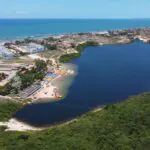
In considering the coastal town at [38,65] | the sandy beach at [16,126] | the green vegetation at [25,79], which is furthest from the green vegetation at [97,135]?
the green vegetation at [25,79]

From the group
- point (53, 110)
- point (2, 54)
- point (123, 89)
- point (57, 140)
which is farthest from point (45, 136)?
point (2, 54)

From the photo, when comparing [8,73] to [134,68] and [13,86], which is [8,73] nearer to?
[13,86]

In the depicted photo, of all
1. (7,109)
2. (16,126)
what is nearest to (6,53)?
(7,109)

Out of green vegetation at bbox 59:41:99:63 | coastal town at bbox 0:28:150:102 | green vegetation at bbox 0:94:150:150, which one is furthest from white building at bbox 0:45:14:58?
green vegetation at bbox 0:94:150:150

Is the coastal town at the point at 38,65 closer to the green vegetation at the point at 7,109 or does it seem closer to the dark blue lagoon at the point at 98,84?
the dark blue lagoon at the point at 98,84

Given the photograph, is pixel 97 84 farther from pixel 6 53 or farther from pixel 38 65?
pixel 6 53

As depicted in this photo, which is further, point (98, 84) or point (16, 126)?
point (98, 84)
